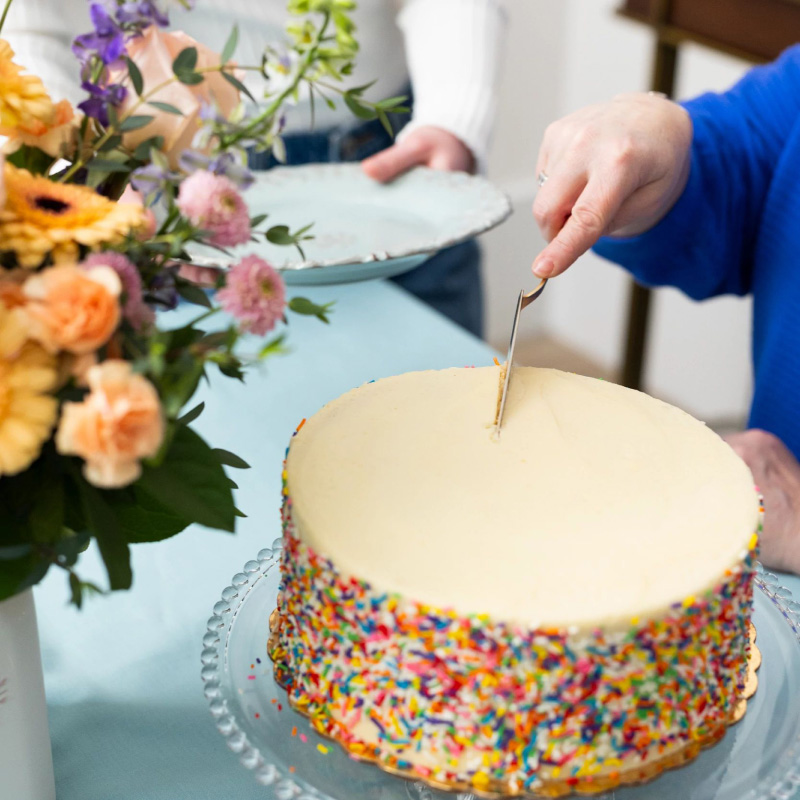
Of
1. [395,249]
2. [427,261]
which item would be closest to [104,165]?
[395,249]

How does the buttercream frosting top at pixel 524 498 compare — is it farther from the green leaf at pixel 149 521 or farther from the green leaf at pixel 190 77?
the green leaf at pixel 190 77

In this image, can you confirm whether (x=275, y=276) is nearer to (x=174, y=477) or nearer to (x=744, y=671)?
(x=174, y=477)

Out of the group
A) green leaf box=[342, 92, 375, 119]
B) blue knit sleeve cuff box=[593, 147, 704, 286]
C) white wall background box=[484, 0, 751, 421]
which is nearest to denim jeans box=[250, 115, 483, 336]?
blue knit sleeve cuff box=[593, 147, 704, 286]

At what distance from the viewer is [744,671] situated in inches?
29.2

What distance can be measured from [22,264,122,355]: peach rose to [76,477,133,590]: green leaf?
12 centimetres

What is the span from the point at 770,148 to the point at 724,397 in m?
1.88

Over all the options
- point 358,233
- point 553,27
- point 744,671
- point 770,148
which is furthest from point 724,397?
point 744,671

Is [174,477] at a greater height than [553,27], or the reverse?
[174,477]

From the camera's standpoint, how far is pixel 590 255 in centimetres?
355

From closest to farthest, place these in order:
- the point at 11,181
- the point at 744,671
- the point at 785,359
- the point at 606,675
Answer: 1. the point at 11,181
2. the point at 606,675
3. the point at 744,671
4. the point at 785,359

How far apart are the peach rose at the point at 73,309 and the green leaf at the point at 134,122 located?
0.16 m

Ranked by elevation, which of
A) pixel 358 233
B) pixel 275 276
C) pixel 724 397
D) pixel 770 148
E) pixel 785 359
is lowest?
pixel 724 397

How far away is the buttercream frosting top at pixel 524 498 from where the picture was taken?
62 centimetres

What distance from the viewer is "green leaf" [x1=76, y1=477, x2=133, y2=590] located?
0.55 m
